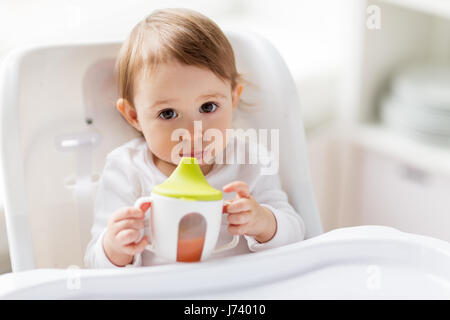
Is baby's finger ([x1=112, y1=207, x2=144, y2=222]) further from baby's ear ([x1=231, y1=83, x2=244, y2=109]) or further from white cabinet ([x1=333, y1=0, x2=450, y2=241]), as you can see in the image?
white cabinet ([x1=333, y1=0, x2=450, y2=241])

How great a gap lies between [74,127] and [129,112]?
8cm

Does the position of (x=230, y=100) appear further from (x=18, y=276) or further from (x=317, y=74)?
(x=317, y=74)

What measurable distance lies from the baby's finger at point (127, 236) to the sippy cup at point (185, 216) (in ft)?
0.05

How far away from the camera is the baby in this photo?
1.78 feet

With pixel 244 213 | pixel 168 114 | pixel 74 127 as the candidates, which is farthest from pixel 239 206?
pixel 74 127

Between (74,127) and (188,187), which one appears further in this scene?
(74,127)

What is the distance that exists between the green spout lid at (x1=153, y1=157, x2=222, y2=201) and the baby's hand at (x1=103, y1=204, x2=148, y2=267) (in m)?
0.03

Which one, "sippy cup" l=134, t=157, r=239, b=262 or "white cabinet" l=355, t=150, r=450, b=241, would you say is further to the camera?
"white cabinet" l=355, t=150, r=450, b=241

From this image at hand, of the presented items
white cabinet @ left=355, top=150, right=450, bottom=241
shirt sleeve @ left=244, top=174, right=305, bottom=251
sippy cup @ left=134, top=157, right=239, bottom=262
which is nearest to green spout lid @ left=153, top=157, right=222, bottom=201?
sippy cup @ left=134, top=157, right=239, bottom=262

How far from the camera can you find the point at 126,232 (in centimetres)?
51

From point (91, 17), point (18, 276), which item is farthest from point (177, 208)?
point (91, 17)

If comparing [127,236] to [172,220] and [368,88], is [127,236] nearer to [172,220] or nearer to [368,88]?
[172,220]
